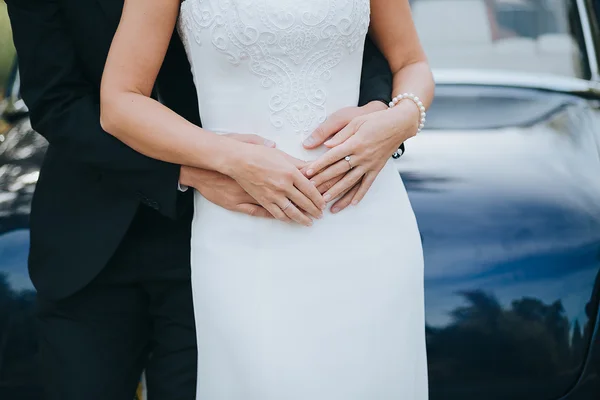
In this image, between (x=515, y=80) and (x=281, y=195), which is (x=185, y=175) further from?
(x=515, y=80)

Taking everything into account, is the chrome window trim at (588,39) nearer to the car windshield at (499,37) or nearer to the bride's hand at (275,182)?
the car windshield at (499,37)

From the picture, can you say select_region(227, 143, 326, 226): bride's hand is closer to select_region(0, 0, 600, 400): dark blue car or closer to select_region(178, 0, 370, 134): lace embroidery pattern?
select_region(178, 0, 370, 134): lace embroidery pattern

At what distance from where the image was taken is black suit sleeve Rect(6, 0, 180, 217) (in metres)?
2.00

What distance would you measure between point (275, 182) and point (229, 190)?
0.12 m

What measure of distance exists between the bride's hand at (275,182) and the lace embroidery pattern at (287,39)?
0.11 m

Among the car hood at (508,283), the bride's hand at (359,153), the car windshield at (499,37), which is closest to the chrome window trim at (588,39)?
the car windshield at (499,37)

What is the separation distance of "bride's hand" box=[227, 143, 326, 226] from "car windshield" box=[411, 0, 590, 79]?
5.83 ft

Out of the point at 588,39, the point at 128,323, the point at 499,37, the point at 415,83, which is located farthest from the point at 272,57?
the point at 588,39

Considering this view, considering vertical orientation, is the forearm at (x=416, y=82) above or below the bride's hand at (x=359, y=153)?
above

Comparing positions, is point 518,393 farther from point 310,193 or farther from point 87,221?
point 87,221

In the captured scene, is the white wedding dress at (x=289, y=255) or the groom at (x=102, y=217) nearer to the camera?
the white wedding dress at (x=289, y=255)

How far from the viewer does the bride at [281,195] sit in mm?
1882

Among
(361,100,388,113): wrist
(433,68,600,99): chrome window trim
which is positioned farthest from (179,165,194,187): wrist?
(433,68,600,99): chrome window trim

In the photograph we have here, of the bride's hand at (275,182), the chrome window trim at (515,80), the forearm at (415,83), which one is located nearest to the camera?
the bride's hand at (275,182)
